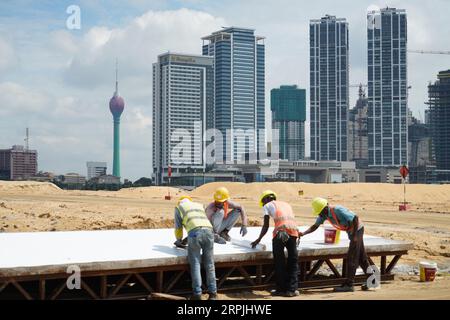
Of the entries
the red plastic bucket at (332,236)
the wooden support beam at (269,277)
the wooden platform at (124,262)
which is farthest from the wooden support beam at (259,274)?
the red plastic bucket at (332,236)

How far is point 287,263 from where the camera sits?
1071cm

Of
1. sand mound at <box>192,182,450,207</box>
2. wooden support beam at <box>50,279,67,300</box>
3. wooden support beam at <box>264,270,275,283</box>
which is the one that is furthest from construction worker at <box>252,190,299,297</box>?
sand mound at <box>192,182,450,207</box>

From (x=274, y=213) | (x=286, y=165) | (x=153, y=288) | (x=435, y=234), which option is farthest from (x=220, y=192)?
(x=286, y=165)

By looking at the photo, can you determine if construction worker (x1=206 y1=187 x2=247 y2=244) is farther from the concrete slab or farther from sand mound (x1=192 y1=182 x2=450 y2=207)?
sand mound (x1=192 y1=182 x2=450 y2=207)

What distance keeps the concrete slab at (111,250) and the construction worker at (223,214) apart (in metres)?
0.40

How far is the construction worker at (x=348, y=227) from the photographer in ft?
36.4

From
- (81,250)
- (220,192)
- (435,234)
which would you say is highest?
(220,192)

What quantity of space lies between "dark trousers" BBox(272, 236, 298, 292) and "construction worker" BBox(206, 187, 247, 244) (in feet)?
3.34

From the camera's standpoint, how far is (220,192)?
1104cm

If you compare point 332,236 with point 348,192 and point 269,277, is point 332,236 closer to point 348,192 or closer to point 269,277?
point 269,277

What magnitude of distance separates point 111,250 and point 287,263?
3.21 m

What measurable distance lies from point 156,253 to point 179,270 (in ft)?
1.77
